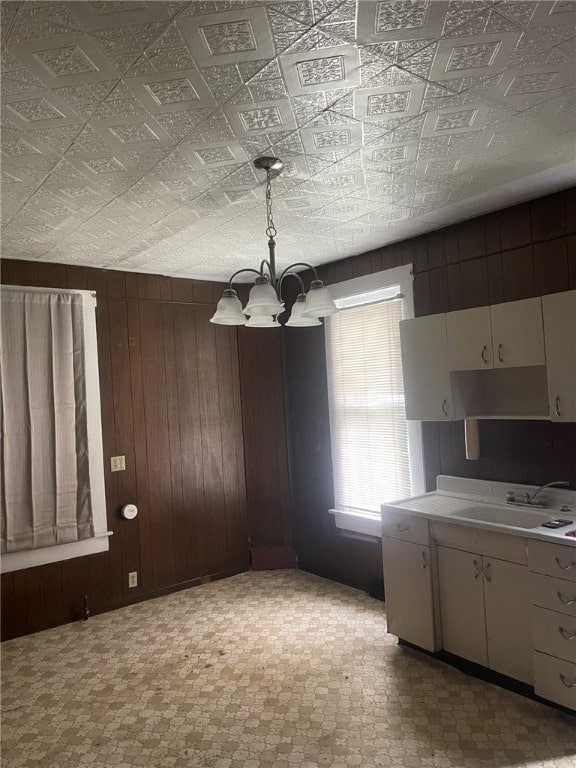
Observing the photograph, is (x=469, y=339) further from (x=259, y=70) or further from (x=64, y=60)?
(x=64, y=60)

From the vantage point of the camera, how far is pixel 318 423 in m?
4.51

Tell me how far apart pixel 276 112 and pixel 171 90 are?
15.0 inches

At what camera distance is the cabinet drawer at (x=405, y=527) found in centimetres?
303

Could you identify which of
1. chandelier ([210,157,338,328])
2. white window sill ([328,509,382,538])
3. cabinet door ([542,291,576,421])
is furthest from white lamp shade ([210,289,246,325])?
white window sill ([328,509,382,538])

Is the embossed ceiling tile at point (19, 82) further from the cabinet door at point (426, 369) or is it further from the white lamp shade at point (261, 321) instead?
the cabinet door at point (426, 369)

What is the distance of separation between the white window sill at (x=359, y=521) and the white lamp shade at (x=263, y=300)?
7.24 ft

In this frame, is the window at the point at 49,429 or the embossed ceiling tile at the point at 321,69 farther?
the window at the point at 49,429

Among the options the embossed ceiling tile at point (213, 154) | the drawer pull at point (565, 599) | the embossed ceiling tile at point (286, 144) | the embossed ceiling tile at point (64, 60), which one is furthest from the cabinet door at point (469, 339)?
the embossed ceiling tile at point (64, 60)

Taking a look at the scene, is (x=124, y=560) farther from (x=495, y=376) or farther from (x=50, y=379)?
(x=495, y=376)

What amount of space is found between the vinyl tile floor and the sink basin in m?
0.83

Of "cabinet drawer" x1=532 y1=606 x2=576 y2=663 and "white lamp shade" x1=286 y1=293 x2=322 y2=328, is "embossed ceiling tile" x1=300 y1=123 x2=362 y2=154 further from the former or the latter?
"cabinet drawer" x1=532 y1=606 x2=576 y2=663

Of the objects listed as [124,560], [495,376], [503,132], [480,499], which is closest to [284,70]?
[503,132]

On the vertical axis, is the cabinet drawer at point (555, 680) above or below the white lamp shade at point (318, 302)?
below

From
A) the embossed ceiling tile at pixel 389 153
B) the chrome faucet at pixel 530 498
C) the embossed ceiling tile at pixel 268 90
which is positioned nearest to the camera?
the embossed ceiling tile at pixel 268 90
